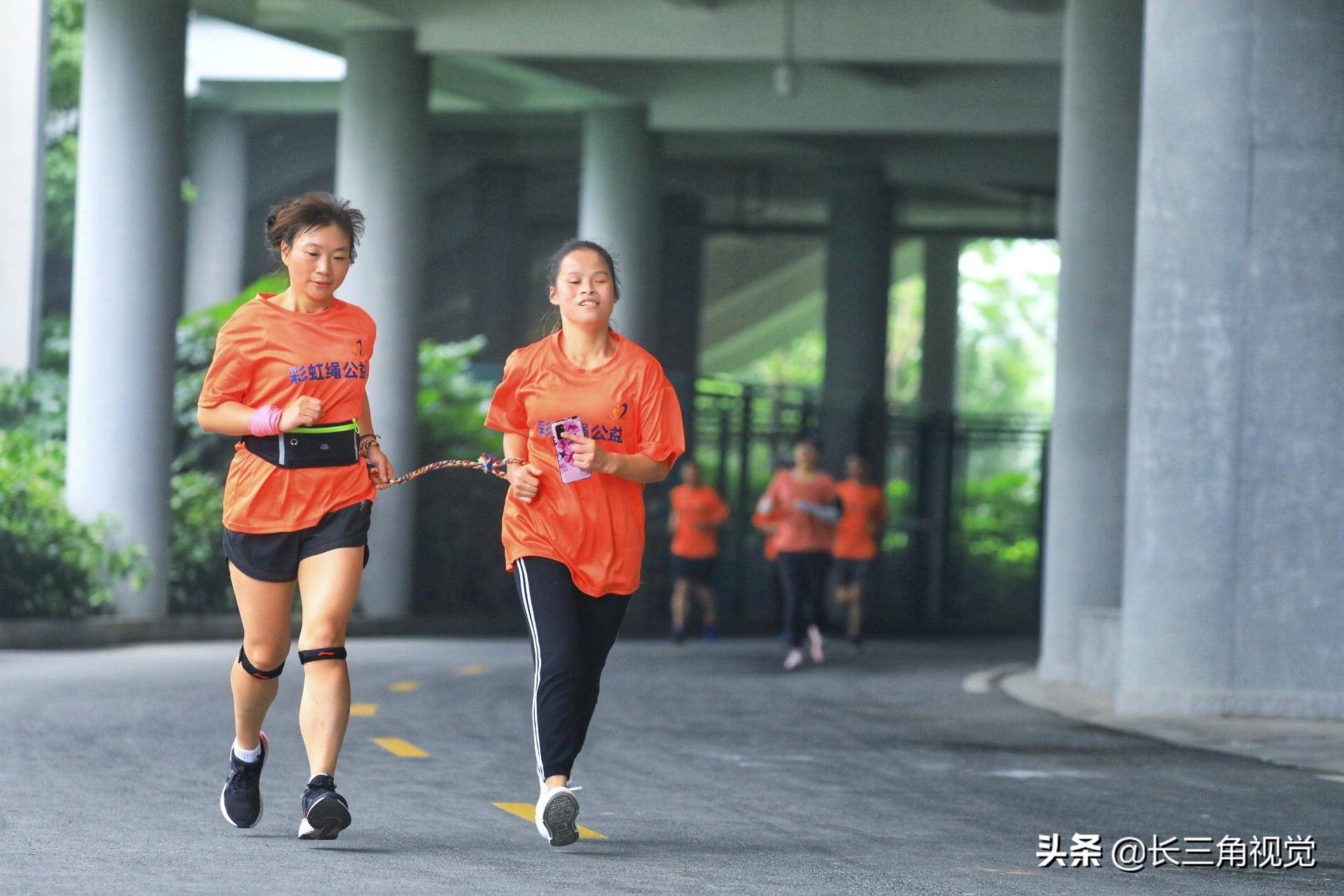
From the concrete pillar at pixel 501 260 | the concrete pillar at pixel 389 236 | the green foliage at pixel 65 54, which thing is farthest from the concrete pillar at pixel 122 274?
the concrete pillar at pixel 501 260

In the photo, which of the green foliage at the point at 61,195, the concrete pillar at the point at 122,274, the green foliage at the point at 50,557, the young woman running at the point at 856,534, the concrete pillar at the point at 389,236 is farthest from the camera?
the green foliage at the point at 61,195

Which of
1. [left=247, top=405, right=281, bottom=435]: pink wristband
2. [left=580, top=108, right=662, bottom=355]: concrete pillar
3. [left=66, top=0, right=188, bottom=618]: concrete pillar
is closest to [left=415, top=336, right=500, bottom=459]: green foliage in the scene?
[left=580, top=108, right=662, bottom=355]: concrete pillar

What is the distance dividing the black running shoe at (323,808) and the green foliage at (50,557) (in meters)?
11.1

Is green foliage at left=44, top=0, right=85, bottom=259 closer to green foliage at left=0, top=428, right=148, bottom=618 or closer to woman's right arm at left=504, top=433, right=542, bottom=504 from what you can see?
green foliage at left=0, top=428, right=148, bottom=618

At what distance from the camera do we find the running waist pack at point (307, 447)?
6.54m

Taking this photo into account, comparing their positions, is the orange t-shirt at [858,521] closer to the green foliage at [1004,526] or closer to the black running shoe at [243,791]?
the green foliage at [1004,526]

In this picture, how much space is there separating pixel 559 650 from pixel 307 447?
40.3 inches

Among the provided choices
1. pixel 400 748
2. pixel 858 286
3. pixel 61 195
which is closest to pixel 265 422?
pixel 400 748

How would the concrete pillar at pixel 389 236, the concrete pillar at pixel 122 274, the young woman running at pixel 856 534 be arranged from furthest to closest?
the concrete pillar at pixel 389 236 < the young woman running at pixel 856 534 < the concrete pillar at pixel 122 274

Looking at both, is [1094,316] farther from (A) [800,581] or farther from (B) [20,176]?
(B) [20,176]

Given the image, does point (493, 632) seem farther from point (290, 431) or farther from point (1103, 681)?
point (290, 431)

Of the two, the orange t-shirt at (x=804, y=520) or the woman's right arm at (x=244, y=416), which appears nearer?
the woman's right arm at (x=244, y=416)

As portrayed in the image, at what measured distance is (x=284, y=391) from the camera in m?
6.58

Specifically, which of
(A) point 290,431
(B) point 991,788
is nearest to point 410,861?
(A) point 290,431
